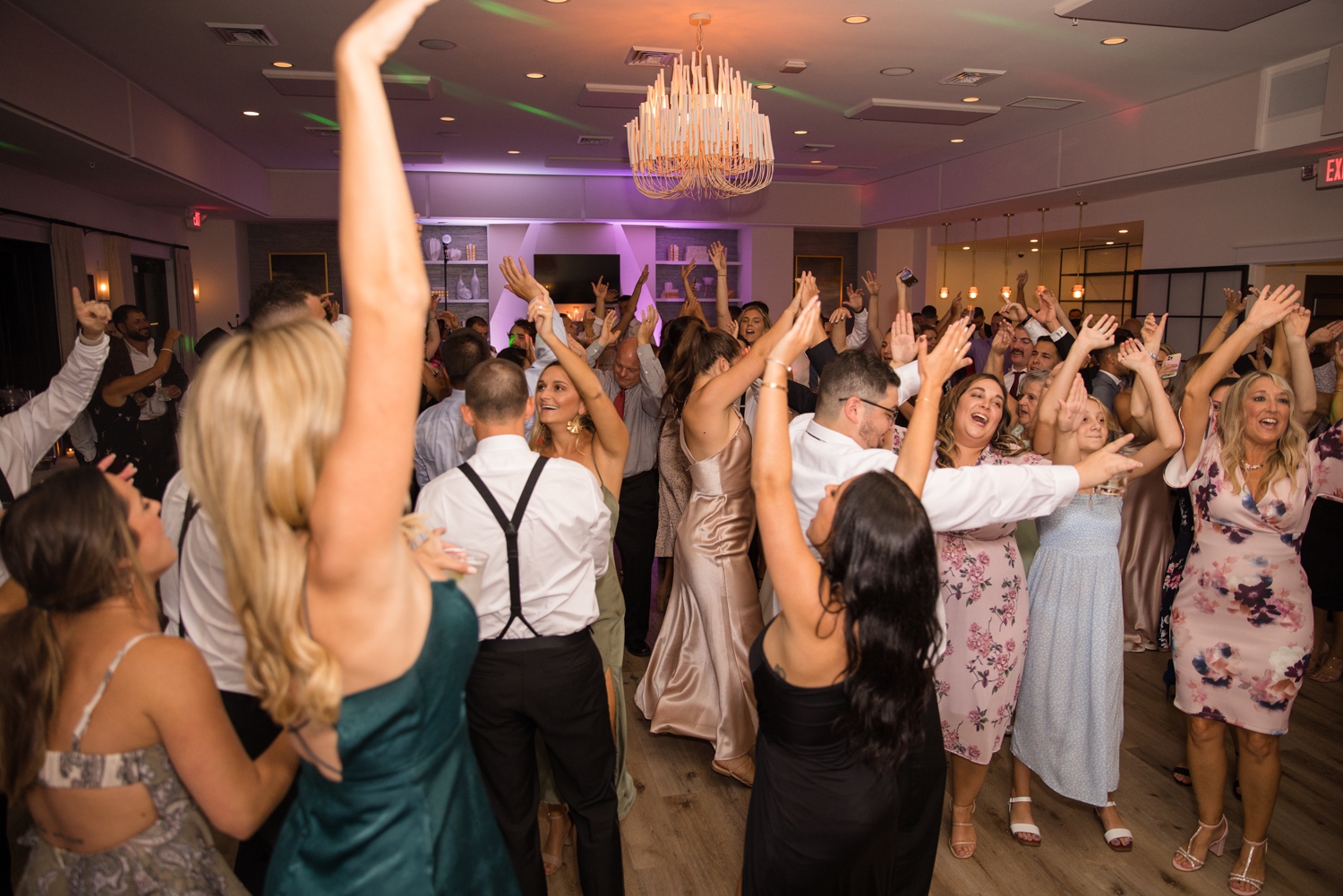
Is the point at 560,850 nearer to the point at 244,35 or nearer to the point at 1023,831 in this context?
the point at 1023,831

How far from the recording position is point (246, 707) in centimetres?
190

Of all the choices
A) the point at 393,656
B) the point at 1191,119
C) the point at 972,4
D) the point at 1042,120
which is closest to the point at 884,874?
the point at 393,656

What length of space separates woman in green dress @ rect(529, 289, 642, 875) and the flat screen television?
7685 millimetres

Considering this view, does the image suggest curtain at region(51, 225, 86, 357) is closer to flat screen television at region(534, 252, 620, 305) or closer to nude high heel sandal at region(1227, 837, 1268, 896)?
flat screen television at region(534, 252, 620, 305)

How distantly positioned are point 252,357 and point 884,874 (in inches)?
63.0

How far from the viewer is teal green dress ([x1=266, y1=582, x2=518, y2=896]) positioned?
111 cm

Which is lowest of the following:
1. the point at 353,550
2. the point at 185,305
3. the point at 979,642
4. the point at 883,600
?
the point at 979,642

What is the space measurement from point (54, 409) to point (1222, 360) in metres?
3.70

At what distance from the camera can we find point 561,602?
81.7 inches

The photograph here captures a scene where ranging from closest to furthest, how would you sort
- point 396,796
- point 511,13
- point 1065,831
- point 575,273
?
point 396,796 → point 1065,831 → point 511,13 → point 575,273

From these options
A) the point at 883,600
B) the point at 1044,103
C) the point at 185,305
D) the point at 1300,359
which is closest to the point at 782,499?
the point at 883,600

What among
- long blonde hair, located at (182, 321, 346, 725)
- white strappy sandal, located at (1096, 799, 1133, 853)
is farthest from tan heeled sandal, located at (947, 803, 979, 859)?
long blonde hair, located at (182, 321, 346, 725)

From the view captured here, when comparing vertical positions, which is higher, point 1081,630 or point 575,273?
point 575,273

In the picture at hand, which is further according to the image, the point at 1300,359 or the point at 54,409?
the point at 1300,359
